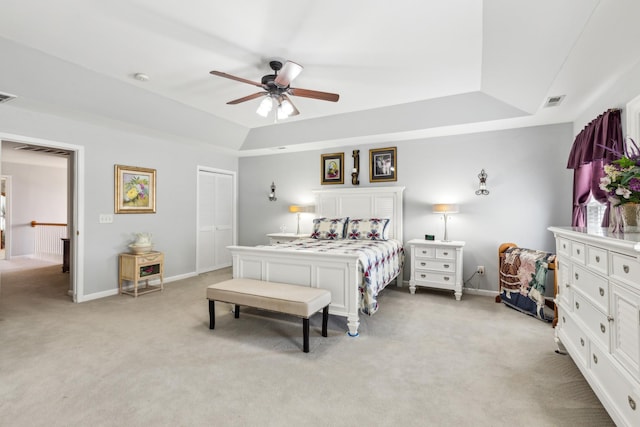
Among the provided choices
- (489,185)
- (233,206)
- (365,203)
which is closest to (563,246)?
(489,185)

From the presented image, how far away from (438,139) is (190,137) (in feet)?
13.1

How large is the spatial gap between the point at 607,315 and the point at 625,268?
13.8 inches

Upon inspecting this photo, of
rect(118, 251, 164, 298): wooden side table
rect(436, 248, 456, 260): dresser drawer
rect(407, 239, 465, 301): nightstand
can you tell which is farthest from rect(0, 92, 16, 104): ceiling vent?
rect(436, 248, 456, 260): dresser drawer

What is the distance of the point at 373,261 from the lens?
3469 millimetres

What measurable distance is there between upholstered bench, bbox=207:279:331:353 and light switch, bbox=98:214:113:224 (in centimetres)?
234

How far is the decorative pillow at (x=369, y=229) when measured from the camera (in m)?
4.79

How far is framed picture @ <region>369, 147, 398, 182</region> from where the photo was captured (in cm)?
521

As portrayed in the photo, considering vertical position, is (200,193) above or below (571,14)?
below

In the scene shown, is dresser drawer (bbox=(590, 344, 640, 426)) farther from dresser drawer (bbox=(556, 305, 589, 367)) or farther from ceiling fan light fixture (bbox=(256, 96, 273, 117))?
ceiling fan light fixture (bbox=(256, 96, 273, 117))

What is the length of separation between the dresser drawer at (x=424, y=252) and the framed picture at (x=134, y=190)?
417cm

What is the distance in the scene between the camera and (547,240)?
4293 millimetres

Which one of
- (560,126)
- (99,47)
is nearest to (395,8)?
(99,47)

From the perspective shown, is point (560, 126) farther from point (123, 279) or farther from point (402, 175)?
point (123, 279)

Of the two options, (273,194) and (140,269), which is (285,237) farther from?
(140,269)
